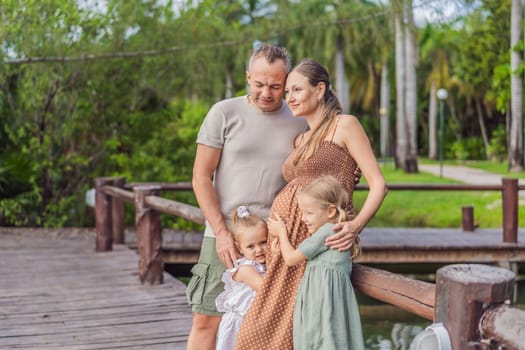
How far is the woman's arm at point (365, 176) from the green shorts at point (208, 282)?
73 cm

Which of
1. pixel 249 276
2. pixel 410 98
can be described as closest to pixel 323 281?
pixel 249 276

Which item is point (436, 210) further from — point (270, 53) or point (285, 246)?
point (285, 246)

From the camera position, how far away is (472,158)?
3669cm

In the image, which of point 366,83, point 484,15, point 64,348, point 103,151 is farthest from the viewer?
point 366,83

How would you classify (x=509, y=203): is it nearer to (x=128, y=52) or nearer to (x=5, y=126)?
(x=128, y=52)

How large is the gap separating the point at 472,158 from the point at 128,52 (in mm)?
29310

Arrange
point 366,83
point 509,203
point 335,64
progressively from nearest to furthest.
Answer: point 509,203, point 335,64, point 366,83

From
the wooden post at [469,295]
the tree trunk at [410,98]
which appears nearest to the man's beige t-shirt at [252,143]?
the wooden post at [469,295]

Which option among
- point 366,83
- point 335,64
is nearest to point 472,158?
point 366,83

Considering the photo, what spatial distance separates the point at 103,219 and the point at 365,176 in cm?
560

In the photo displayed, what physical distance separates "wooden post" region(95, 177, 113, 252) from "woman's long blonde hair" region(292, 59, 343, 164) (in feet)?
17.7

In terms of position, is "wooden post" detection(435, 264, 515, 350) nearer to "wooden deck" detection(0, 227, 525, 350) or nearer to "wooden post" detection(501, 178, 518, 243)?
"wooden deck" detection(0, 227, 525, 350)

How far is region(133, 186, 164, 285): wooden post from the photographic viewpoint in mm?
5996

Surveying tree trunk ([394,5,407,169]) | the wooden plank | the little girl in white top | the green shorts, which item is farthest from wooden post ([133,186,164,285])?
tree trunk ([394,5,407,169])
